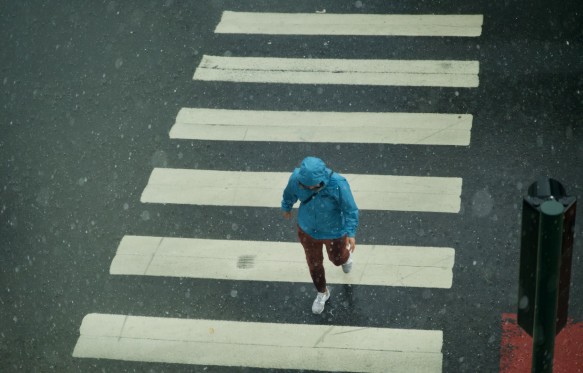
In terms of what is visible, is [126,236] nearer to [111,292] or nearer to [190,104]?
[111,292]

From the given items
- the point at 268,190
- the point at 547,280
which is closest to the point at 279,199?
the point at 268,190

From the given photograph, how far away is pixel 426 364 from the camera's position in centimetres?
820

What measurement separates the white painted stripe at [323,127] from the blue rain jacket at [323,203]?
2.63 metres

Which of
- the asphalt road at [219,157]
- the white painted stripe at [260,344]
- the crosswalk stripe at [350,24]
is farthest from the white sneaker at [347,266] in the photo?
the crosswalk stripe at [350,24]

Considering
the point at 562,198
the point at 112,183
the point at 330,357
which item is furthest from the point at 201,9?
the point at 562,198

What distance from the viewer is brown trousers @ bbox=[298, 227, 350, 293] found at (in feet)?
26.5

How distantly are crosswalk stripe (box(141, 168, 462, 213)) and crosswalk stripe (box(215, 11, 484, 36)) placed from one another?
98.6 inches

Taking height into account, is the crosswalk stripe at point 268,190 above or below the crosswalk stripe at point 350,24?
below

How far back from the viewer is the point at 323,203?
768 cm

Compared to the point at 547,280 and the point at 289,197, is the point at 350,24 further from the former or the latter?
the point at 547,280

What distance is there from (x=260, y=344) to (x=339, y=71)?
398 cm

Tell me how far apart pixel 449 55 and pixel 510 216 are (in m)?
2.67

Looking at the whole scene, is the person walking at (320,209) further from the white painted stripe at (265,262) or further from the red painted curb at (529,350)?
the red painted curb at (529,350)

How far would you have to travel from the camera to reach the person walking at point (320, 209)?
7.37m
